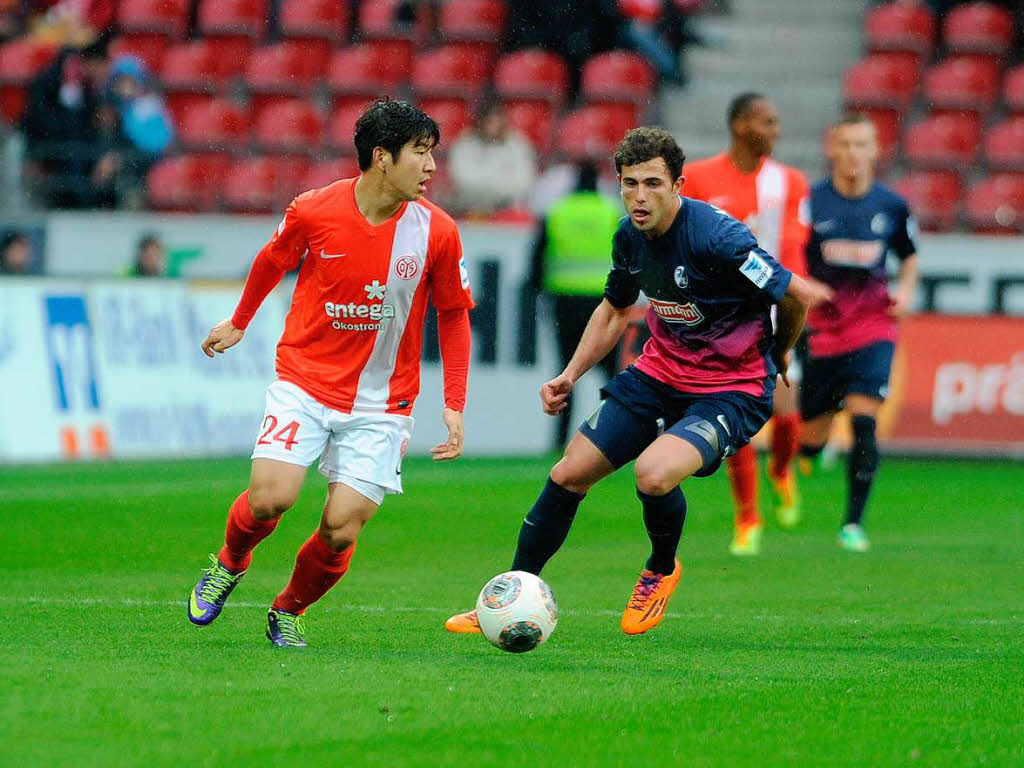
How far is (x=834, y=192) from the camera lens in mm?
11094

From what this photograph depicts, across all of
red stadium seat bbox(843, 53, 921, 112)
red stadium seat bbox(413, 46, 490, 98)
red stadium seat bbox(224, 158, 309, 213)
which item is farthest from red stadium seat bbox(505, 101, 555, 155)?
red stadium seat bbox(843, 53, 921, 112)

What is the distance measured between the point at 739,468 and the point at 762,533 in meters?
1.20

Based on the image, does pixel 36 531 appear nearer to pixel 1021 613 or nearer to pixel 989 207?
pixel 1021 613

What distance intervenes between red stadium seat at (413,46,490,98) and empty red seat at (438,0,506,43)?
24 cm

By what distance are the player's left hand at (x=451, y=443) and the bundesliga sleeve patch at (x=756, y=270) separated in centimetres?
117

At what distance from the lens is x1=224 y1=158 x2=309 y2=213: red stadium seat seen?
63.8 feet

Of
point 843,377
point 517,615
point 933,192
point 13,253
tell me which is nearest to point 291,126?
point 13,253

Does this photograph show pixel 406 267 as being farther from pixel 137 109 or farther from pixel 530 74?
pixel 530 74

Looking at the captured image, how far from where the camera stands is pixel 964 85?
63.6 ft

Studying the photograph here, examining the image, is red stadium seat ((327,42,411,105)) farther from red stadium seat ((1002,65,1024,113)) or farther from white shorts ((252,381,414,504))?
white shorts ((252,381,414,504))

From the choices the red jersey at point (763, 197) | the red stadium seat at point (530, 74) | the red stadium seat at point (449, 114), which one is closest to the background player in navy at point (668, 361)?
the red jersey at point (763, 197)

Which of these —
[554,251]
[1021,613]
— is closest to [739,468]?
[1021,613]

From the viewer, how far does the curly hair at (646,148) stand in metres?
6.94

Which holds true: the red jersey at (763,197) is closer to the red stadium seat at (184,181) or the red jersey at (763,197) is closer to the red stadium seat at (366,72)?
the red stadium seat at (184,181)
